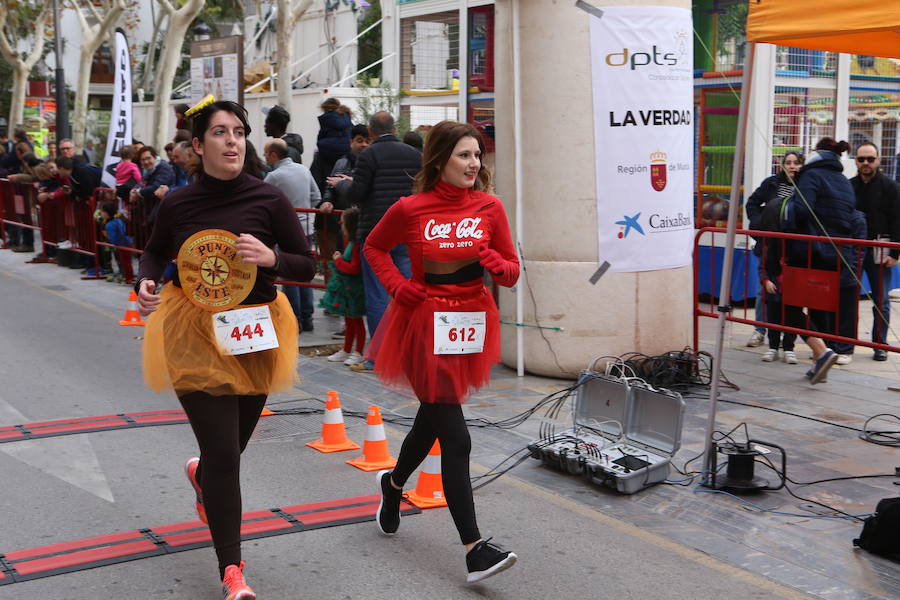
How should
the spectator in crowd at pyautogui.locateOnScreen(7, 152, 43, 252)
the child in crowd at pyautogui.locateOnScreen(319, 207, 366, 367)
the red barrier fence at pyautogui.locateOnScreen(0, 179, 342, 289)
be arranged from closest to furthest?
the child in crowd at pyautogui.locateOnScreen(319, 207, 366, 367)
the red barrier fence at pyautogui.locateOnScreen(0, 179, 342, 289)
the spectator in crowd at pyautogui.locateOnScreen(7, 152, 43, 252)

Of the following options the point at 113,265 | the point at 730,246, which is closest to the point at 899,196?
the point at 730,246

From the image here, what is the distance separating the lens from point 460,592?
457cm

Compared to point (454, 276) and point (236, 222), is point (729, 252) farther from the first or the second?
point (236, 222)

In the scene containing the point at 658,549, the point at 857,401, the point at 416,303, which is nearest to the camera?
the point at 416,303

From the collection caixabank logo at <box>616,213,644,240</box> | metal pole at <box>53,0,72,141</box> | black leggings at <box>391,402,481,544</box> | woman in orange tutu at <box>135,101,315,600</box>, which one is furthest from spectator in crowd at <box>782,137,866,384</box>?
metal pole at <box>53,0,72,141</box>

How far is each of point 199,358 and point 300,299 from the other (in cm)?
683

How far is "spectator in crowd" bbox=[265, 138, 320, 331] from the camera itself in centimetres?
1085

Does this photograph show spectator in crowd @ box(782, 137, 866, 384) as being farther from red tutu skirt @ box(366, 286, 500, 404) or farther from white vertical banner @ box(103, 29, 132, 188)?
white vertical banner @ box(103, 29, 132, 188)

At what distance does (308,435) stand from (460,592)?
2843 millimetres

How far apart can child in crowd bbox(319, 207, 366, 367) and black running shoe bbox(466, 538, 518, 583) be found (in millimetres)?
5047

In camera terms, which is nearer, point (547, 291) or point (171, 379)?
point (171, 379)

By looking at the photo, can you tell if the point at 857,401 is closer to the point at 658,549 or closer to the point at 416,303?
the point at 658,549

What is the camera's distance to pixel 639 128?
8.58 m

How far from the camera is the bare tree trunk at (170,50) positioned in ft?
68.5
